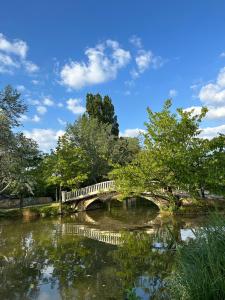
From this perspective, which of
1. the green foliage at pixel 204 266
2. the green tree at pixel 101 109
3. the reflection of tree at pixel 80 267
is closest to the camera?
the green foliage at pixel 204 266

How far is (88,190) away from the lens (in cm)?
3122

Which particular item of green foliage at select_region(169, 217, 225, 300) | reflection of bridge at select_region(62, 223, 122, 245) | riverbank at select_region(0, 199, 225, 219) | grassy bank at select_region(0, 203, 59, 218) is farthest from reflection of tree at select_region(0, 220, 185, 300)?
grassy bank at select_region(0, 203, 59, 218)

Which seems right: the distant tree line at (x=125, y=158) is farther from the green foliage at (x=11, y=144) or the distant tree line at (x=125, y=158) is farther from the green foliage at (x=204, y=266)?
the green foliage at (x=204, y=266)

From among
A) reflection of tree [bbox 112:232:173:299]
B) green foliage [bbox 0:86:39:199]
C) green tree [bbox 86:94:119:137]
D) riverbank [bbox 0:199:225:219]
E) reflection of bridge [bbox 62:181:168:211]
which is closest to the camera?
reflection of tree [bbox 112:232:173:299]

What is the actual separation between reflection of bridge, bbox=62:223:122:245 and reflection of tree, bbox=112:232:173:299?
1.37 metres

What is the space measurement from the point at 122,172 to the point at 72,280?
42.9 feet

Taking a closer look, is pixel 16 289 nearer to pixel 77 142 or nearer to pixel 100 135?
pixel 77 142

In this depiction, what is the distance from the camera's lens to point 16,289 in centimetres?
948

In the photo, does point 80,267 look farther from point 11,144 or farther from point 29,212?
point 29,212

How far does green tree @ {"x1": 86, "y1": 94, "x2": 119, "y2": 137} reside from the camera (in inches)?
1928

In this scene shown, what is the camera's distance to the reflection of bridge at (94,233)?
16775 millimetres

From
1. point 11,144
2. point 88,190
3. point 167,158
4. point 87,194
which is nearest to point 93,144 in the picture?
point 88,190

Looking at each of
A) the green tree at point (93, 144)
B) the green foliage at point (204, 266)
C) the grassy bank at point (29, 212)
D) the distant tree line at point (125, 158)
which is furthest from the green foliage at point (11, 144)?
the green tree at point (93, 144)

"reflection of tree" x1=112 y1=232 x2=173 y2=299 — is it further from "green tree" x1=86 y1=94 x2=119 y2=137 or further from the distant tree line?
"green tree" x1=86 y1=94 x2=119 y2=137
